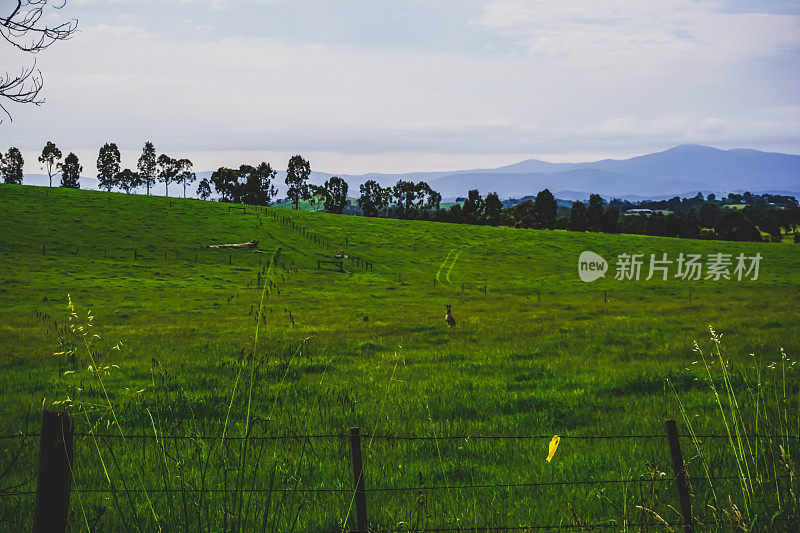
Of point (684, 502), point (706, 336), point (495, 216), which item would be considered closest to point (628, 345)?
point (706, 336)

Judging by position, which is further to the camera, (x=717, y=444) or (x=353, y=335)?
(x=353, y=335)

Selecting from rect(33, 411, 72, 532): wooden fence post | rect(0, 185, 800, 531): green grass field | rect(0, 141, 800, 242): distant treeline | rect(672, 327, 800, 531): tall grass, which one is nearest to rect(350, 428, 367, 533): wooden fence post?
rect(0, 185, 800, 531): green grass field

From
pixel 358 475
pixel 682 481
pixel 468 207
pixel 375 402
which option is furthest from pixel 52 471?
pixel 468 207

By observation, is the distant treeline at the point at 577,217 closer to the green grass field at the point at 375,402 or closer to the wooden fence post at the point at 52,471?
the green grass field at the point at 375,402

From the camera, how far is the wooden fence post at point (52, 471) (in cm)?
398

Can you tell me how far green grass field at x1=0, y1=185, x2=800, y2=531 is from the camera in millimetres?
5820

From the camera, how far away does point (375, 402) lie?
11.0 m

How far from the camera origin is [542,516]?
5.88 metres

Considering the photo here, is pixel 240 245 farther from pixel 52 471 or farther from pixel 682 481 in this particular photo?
pixel 682 481

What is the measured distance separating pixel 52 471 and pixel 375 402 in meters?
7.34

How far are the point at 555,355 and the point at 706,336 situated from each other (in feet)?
21.1

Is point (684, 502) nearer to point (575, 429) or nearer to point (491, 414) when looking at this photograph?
point (575, 429)

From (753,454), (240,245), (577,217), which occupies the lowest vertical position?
(240,245)

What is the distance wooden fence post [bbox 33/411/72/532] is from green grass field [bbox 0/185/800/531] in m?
0.60
